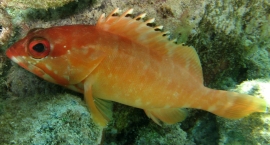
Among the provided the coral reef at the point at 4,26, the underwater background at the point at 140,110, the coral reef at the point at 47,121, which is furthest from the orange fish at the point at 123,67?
the coral reef at the point at 4,26

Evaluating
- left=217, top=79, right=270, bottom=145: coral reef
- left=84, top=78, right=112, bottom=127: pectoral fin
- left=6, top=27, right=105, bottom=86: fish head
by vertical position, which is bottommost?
left=217, top=79, right=270, bottom=145: coral reef

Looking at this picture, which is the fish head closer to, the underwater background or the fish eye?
the fish eye

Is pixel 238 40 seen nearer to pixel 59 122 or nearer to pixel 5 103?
pixel 59 122

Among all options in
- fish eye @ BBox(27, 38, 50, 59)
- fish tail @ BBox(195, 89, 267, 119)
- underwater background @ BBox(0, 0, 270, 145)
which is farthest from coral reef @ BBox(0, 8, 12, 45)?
fish tail @ BBox(195, 89, 267, 119)

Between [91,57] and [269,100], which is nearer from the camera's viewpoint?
[91,57]

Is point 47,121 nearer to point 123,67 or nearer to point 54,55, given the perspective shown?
point 54,55

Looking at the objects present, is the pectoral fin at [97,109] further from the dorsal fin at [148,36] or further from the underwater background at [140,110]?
the dorsal fin at [148,36]

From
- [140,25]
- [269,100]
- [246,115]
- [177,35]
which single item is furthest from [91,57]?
[269,100]

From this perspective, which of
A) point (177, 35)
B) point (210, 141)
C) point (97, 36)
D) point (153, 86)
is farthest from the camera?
point (210, 141)
